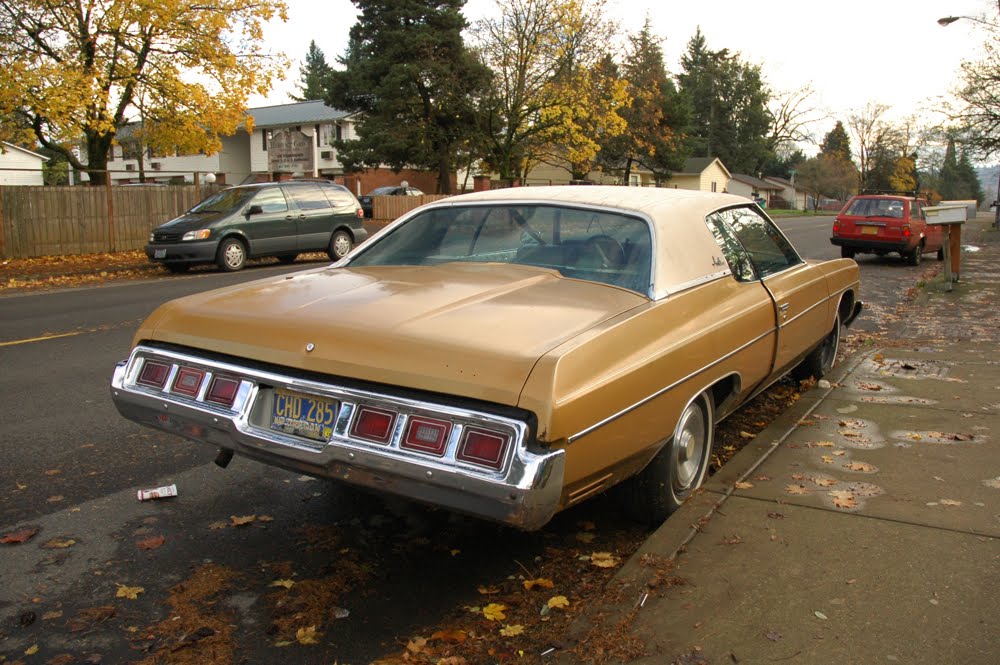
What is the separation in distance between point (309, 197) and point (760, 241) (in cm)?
1374

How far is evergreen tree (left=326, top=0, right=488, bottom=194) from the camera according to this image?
3419cm

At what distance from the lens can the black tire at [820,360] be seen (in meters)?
6.61

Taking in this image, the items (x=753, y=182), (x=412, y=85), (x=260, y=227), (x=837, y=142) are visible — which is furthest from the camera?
(x=837, y=142)

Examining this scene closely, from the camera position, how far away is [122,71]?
18.5 meters

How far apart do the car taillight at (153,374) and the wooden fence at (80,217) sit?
17043mm

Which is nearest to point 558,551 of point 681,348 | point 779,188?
point 681,348

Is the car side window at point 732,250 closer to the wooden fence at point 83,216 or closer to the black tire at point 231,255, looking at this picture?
the black tire at point 231,255

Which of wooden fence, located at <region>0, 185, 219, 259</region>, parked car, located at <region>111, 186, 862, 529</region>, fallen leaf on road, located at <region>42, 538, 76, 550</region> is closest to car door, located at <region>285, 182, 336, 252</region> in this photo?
wooden fence, located at <region>0, 185, 219, 259</region>

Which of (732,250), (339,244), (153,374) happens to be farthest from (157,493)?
(339,244)

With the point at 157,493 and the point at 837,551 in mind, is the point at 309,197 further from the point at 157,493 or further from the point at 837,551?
the point at 837,551

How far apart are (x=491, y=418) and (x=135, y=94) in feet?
65.0

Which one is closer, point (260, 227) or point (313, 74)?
point (260, 227)

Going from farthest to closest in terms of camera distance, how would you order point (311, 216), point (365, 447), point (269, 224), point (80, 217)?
point (80, 217) < point (311, 216) < point (269, 224) < point (365, 447)

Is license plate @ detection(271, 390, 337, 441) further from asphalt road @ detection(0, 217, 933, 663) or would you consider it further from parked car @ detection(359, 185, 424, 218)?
parked car @ detection(359, 185, 424, 218)
